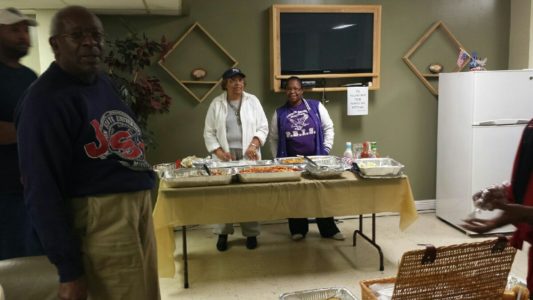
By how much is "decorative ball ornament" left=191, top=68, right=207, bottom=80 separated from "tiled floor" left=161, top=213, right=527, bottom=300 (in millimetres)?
1446

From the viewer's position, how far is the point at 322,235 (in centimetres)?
384

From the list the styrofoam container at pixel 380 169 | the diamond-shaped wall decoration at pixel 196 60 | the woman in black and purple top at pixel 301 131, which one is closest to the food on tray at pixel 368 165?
the styrofoam container at pixel 380 169

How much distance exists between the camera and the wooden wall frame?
12.9ft

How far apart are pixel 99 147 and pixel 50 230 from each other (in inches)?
10.7

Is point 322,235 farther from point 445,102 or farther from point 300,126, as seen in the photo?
point 445,102

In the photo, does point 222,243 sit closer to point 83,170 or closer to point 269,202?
point 269,202

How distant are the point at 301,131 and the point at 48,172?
266 cm

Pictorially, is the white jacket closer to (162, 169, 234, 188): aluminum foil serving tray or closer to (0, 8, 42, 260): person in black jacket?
(162, 169, 234, 188): aluminum foil serving tray

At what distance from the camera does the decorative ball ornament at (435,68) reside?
4.30m

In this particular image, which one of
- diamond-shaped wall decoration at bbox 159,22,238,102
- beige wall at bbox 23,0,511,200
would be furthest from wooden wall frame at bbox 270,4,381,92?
diamond-shaped wall decoration at bbox 159,22,238,102

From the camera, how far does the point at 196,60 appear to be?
399cm

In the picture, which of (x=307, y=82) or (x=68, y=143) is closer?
(x=68, y=143)

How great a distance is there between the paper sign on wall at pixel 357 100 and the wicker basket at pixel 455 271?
104 inches

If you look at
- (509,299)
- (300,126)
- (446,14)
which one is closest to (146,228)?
(509,299)
